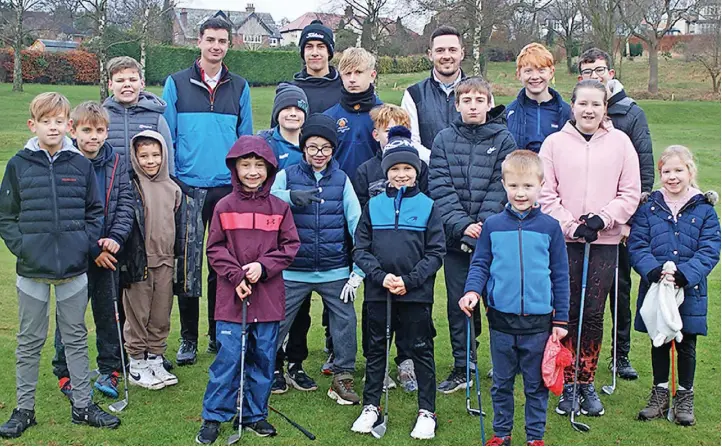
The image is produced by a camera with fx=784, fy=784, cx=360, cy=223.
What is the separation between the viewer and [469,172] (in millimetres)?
5316

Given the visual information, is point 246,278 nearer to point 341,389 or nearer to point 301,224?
point 301,224

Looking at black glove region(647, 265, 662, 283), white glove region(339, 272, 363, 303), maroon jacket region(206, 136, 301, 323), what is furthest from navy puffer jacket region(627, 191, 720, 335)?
maroon jacket region(206, 136, 301, 323)

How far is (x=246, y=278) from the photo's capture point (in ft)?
15.4

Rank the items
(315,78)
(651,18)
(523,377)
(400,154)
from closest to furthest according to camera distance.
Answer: (523,377)
(400,154)
(315,78)
(651,18)

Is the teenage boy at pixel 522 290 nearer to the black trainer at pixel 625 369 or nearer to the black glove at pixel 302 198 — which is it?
the black glove at pixel 302 198

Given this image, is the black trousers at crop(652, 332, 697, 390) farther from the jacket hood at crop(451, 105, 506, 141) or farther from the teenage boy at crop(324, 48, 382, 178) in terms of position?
the teenage boy at crop(324, 48, 382, 178)

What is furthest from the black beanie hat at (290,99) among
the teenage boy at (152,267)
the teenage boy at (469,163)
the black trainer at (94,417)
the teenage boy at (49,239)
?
the black trainer at (94,417)

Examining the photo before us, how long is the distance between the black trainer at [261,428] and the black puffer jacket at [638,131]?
3.12 meters

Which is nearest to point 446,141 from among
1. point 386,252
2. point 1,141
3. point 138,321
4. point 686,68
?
point 386,252

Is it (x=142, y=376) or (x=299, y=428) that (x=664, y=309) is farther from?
(x=142, y=376)

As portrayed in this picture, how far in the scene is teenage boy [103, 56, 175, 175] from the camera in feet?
18.7

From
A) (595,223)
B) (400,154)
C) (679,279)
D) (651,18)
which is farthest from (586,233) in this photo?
(651,18)

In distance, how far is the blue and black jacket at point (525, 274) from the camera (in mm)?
4500

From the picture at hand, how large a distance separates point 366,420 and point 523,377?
1.03m
